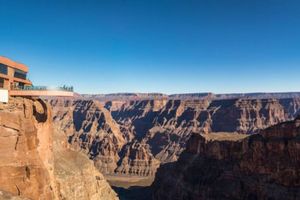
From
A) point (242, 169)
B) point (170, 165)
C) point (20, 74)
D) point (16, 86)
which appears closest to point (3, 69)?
point (16, 86)

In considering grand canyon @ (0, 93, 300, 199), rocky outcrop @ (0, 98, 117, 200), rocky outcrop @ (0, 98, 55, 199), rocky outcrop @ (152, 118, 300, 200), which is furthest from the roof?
rocky outcrop @ (152, 118, 300, 200)

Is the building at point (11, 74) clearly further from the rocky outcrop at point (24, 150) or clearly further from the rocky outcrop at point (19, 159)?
the rocky outcrop at point (19, 159)

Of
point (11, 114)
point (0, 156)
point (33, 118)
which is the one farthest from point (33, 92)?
point (0, 156)

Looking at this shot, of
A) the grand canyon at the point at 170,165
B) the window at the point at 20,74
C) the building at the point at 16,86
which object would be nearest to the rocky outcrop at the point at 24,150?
the grand canyon at the point at 170,165

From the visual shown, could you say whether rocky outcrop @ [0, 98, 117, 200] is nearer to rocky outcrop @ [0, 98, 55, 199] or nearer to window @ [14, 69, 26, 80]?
rocky outcrop @ [0, 98, 55, 199]

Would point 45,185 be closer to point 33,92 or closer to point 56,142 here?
point 33,92
